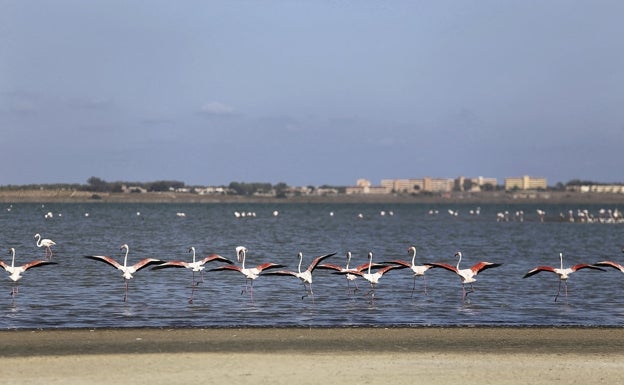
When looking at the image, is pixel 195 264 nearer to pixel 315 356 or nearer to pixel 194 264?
pixel 194 264

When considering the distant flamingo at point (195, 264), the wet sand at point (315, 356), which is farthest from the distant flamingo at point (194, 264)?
the wet sand at point (315, 356)

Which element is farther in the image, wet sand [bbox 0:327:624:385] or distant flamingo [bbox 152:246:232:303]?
distant flamingo [bbox 152:246:232:303]

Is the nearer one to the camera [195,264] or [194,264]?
[194,264]

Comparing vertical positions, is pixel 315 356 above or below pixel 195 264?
below

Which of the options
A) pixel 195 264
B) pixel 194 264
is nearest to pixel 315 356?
pixel 194 264

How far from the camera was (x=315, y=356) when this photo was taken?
1612cm

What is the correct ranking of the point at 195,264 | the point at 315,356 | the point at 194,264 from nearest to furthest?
the point at 315,356 → the point at 194,264 → the point at 195,264

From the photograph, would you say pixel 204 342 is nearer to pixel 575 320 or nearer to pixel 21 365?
pixel 21 365

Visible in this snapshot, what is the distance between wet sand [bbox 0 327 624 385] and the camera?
14297mm

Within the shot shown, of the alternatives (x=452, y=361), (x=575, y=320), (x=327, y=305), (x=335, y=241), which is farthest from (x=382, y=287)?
(x=335, y=241)

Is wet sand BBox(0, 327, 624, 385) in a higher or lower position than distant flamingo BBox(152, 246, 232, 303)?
A: lower

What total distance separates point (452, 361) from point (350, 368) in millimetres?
1725

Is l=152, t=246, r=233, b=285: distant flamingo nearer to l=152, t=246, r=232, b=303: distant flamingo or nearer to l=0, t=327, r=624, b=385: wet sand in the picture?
l=152, t=246, r=232, b=303: distant flamingo

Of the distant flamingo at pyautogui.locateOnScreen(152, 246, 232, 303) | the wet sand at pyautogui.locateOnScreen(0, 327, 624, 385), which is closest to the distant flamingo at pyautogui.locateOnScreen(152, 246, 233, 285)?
the distant flamingo at pyautogui.locateOnScreen(152, 246, 232, 303)
